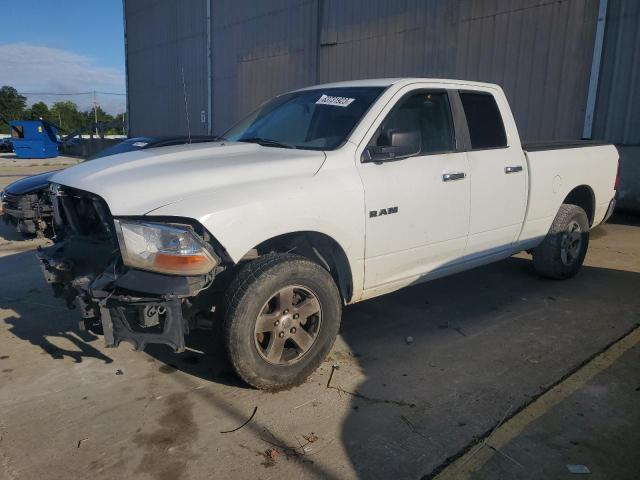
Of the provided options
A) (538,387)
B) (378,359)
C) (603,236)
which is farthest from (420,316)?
(603,236)

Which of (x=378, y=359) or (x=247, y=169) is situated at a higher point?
(x=247, y=169)

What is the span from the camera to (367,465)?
8.61 ft

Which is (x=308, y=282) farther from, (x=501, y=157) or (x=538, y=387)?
(x=501, y=157)

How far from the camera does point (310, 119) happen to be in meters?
4.18

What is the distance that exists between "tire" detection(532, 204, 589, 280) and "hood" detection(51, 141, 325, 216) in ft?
10.2

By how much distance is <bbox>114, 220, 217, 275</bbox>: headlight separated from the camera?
290 centimetres

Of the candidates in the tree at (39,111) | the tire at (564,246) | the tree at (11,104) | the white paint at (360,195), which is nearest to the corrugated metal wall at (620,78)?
the tire at (564,246)

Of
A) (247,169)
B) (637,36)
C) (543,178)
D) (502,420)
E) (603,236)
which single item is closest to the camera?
(502,420)

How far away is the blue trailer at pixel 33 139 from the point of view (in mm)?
28634

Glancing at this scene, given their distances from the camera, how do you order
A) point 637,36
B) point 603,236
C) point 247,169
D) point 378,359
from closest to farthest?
point 247,169
point 378,359
point 603,236
point 637,36

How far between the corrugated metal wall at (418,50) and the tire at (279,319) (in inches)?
331

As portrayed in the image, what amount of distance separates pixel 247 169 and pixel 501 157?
2.44m

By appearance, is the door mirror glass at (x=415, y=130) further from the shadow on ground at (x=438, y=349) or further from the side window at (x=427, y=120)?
the shadow on ground at (x=438, y=349)

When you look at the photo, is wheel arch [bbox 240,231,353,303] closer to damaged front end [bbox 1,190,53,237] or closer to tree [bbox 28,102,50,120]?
damaged front end [bbox 1,190,53,237]
